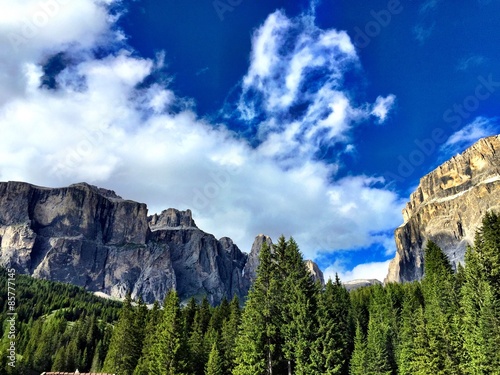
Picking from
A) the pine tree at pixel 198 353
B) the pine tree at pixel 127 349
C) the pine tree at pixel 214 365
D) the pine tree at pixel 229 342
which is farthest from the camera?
the pine tree at pixel 127 349

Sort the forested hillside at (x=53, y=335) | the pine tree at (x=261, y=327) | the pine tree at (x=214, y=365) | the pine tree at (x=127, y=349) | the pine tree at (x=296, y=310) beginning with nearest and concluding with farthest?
the pine tree at (x=296, y=310), the pine tree at (x=261, y=327), the pine tree at (x=214, y=365), the pine tree at (x=127, y=349), the forested hillside at (x=53, y=335)

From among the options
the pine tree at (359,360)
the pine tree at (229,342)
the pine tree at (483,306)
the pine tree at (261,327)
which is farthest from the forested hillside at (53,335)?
the pine tree at (483,306)

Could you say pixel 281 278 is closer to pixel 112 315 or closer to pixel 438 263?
pixel 438 263

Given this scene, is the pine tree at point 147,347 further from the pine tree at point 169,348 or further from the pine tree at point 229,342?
the pine tree at point 229,342

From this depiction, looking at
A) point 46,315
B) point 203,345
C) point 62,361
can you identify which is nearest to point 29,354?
point 62,361

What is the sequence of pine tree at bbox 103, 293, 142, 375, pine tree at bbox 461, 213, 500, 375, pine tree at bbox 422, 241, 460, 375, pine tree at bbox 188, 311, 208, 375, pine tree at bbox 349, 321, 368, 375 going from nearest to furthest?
pine tree at bbox 461, 213, 500, 375 → pine tree at bbox 422, 241, 460, 375 → pine tree at bbox 349, 321, 368, 375 → pine tree at bbox 188, 311, 208, 375 → pine tree at bbox 103, 293, 142, 375

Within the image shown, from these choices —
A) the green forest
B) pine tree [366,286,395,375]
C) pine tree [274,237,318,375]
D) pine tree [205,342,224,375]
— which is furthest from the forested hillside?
pine tree [366,286,395,375]

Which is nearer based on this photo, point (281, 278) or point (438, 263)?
point (281, 278)

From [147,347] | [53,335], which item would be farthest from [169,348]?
[53,335]

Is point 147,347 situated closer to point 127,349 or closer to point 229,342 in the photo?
point 127,349

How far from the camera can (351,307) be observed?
266ft

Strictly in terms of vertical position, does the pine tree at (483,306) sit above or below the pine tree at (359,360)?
above

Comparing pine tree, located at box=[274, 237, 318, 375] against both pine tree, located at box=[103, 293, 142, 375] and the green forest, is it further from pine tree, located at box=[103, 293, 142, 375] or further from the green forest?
pine tree, located at box=[103, 293, 142, 375]

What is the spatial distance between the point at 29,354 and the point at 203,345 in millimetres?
79457
